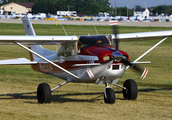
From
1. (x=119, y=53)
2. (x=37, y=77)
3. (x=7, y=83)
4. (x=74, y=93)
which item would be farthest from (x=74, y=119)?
(x=37, y=77)

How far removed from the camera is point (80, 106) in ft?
30.3

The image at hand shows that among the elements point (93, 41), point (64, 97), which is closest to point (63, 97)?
point (64, 97)

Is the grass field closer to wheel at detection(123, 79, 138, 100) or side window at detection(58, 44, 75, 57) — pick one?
wheel at detection(123, 79, 138, 100)

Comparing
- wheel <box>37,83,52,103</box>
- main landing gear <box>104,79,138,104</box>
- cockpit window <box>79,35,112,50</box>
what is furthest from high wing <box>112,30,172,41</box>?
wheel <box>37,83,52,103</box>

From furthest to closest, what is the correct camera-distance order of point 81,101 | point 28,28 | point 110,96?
1. point 28,28
2. point 81,101
3. point 110,96

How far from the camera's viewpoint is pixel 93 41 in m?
9.45

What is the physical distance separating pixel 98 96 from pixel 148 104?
1943mm

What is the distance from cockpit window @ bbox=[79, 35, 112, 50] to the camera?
9.40 meters

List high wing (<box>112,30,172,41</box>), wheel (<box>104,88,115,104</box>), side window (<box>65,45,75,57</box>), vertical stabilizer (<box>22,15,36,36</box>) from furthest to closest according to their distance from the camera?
vertical stabilizer (<box>22,15,36,36</box>) < high wing (<box>112,30,172,41</box>) < side window (<box>65,45,75,57</box>) < wheel (<box>104,88,115,104</box>)

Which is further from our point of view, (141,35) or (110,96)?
(141,35)

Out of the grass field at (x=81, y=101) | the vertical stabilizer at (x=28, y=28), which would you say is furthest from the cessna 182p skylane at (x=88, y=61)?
the vertical stabilizer at (x=28, y=28)

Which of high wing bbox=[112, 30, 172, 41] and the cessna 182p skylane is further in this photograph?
high wing bbox=[112, 30, 172, 41]

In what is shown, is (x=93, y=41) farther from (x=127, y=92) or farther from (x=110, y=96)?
(x=127, y=92)

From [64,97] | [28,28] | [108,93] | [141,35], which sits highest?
[28,28]
